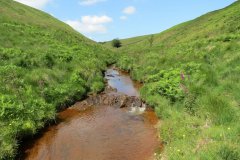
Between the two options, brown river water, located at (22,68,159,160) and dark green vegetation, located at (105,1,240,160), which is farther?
brown river water, located at (22,68,159,160)

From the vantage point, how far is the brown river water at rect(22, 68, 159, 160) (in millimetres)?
12965

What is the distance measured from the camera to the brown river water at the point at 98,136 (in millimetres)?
12965

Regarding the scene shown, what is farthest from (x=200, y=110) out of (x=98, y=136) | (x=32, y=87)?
(x=32, y=87)

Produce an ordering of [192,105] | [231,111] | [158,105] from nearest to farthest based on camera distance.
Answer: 1. [231,111]
2. [192,105]
3. [158,105]

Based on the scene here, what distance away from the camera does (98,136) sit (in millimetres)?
15070

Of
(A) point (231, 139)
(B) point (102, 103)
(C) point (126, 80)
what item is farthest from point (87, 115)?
(C) point (126, 80)

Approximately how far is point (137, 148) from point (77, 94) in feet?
32.1

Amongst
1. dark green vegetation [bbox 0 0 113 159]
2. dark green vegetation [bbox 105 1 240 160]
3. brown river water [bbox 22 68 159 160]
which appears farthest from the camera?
dark green vegetation [bbox 0 0 113 159]

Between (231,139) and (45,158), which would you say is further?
(45,158)

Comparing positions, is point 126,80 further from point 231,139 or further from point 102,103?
point 231,139

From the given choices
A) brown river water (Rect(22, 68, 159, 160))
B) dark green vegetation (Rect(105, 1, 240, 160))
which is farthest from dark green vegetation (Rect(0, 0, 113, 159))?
dark green vegetation (Rect(105, 1, 240, 160))

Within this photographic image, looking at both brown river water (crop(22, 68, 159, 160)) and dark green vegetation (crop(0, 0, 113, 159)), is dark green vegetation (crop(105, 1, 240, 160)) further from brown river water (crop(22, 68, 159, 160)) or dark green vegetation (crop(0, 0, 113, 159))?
dark green vegetation (crop(0, 0, 113, 159))

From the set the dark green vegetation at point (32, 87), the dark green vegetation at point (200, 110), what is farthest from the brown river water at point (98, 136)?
the dark green vegetation at point (200, 110)

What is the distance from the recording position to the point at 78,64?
29.9m
